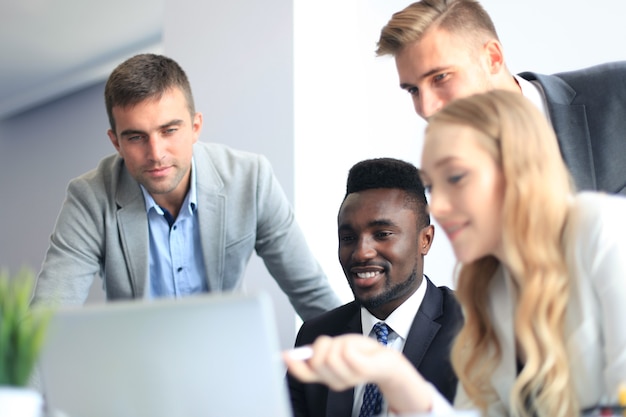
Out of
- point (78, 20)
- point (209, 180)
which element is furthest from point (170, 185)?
point (78, 20)

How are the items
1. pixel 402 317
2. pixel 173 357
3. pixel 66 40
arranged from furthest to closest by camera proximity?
1. pixel 66 40
2. pixel 402 317
3. pixel 173 357

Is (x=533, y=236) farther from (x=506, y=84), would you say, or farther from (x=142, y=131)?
(x=142, y=131)

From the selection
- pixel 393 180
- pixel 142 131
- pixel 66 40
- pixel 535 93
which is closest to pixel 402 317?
pixel 393 180

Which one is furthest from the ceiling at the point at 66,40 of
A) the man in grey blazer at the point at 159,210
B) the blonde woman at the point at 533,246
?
the blonde woman at the point at 533,246

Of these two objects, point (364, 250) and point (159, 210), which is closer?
point (364, 250)

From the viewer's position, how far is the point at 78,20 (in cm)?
556

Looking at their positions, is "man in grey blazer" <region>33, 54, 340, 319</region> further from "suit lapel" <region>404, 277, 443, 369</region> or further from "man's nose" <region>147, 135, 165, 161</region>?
"suit lapel" <region>404, 277, 443, 369</region>

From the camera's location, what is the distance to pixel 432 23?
87.6 inches

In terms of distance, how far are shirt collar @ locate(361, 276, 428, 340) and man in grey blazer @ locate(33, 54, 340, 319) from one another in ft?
1.77

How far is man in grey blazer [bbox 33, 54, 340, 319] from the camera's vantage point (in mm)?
2520

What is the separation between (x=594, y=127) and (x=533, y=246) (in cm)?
91

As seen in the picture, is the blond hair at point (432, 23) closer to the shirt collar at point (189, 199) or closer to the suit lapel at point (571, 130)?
the suit lapel at point (571, 130)

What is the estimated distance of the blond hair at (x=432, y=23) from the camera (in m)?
2.20

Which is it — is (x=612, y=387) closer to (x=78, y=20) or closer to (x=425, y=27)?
(x=425, y=27)
